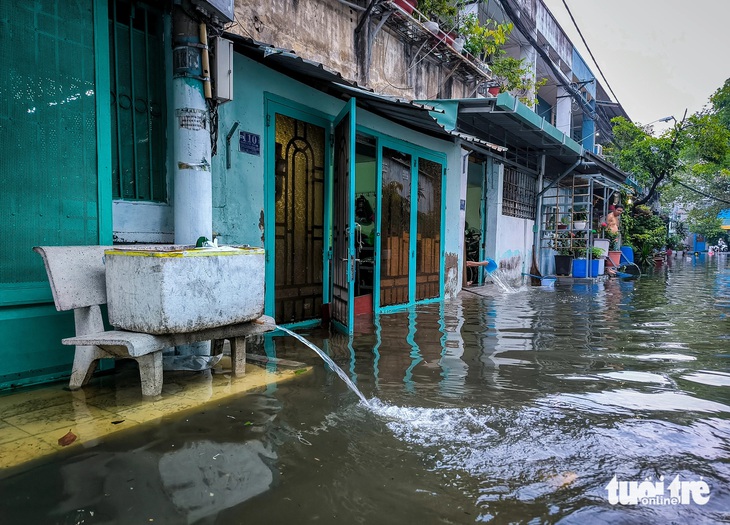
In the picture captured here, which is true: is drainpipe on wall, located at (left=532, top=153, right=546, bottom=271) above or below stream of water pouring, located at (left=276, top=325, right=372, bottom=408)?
above

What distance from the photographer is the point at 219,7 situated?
419cm

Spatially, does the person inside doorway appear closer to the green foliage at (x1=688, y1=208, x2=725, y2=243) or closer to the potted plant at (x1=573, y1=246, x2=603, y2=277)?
the potted plant at (x1=573, y1=246, x2=603, y2=277)

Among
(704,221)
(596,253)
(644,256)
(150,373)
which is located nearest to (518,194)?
(596,253)

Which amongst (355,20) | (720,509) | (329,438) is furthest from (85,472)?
(355,20)

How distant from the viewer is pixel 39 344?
3.66 meters

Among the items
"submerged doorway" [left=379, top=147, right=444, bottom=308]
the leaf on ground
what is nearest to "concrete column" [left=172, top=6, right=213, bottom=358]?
the leaf on ground

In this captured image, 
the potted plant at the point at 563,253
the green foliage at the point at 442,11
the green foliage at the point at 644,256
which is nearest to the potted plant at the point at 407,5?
the green foliage at the point at 442,11

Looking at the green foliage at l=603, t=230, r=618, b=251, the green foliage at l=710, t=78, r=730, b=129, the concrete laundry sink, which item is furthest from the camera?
the green foliage at l=710, t=78, r=730, b=129

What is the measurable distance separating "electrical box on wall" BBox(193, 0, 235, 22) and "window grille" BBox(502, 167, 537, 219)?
891 cm

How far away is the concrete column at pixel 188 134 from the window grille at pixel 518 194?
29.7 ft

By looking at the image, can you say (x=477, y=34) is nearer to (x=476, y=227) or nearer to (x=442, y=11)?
(x=442, y=11)

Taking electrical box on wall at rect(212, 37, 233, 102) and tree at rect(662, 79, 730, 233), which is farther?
tree at rect(662, 79, 730, 233)

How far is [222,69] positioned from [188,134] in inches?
29.2

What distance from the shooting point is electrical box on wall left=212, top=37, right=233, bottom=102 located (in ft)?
14.5
